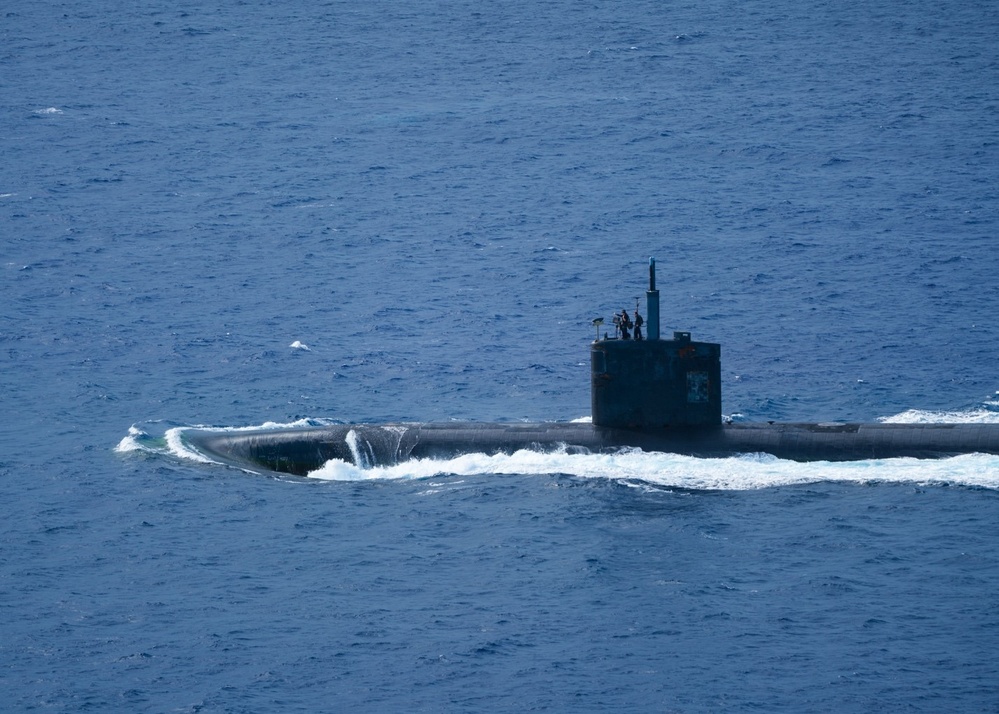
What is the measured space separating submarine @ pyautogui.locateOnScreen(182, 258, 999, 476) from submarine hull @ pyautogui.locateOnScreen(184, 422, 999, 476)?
0.08ft

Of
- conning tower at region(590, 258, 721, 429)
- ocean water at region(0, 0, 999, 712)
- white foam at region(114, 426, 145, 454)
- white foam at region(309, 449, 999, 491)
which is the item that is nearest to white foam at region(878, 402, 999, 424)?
ocean water at region(0, 0, 999, 712)

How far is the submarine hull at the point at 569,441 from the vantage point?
3653cm

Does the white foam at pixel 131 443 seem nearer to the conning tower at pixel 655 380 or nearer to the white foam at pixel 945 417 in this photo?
the conning tower at pixel 655 380

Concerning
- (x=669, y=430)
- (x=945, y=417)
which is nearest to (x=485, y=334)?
(x=669, y=430)

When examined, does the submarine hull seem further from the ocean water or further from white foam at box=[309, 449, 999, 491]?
the ocean water

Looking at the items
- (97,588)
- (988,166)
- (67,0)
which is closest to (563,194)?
(988,166)

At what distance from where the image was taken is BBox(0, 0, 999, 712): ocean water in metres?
28.0

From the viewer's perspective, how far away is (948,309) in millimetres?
52750

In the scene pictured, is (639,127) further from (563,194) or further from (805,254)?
(805,254)

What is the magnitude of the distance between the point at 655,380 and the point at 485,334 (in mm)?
16702

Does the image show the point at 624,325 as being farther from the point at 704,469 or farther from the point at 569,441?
the point at 704,469

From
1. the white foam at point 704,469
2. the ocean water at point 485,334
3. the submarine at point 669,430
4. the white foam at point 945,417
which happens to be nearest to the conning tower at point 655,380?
the submarine at point 669,430

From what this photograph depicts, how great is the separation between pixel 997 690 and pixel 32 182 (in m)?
58.2

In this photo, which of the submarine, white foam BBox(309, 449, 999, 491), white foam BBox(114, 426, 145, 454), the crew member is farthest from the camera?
white foam BBox(114, 426, 145, 454)
